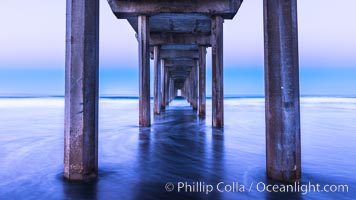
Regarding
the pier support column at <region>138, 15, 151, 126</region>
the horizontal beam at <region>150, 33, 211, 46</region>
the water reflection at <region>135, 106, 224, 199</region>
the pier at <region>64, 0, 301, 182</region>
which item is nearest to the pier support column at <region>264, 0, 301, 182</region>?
the pier at <region>64, 0, 301, 182</region>

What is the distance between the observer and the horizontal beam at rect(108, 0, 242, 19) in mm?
9695

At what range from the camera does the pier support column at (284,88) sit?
10.7ft

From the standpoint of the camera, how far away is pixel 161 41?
48.8ft

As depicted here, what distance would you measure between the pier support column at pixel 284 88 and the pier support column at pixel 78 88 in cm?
243

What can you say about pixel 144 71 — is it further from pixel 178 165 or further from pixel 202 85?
pixel 178 165

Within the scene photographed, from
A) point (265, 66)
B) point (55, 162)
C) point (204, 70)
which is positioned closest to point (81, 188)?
point (55, 162)

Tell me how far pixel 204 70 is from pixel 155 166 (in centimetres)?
1093

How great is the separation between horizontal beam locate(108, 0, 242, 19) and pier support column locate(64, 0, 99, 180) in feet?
21.8

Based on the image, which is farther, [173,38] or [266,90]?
[173,38]

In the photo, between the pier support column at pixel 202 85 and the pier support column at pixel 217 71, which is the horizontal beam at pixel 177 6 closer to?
the pier support column at pixel 217 71

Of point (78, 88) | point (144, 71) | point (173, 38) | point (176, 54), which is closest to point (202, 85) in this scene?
point (173, 38)

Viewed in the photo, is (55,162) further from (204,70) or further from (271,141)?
(204,70)

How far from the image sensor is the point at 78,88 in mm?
3363

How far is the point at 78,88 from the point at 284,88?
2.65 m
